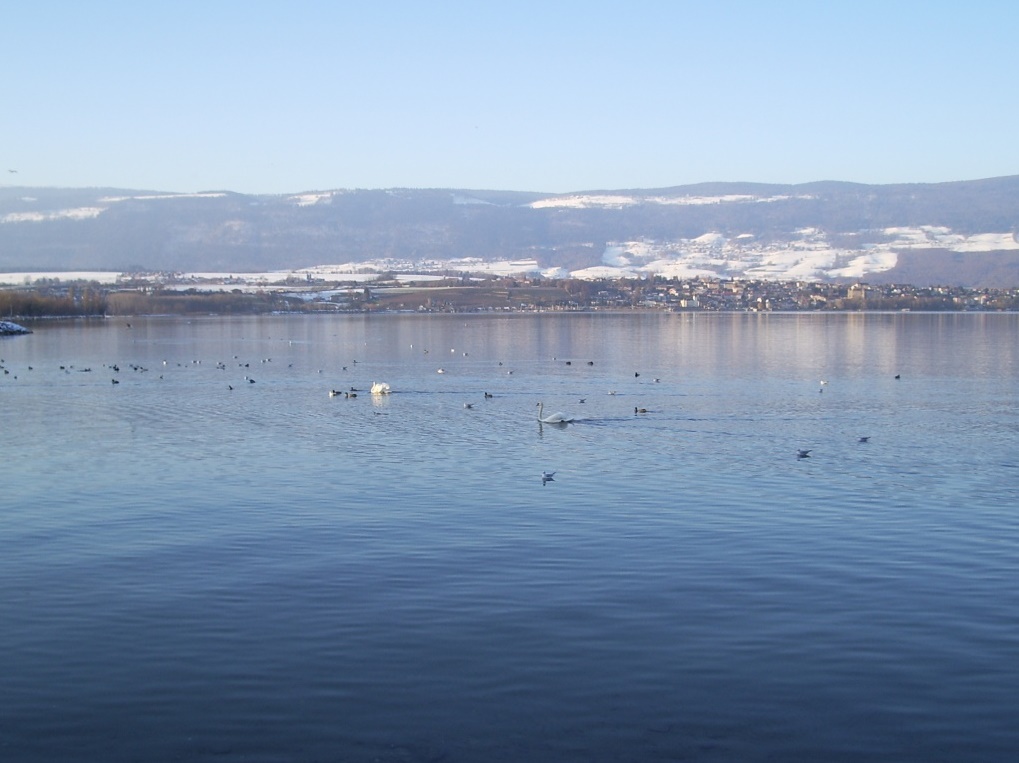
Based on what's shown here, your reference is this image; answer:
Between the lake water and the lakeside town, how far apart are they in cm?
11797

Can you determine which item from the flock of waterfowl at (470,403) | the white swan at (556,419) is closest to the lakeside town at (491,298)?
the flock of waterfowl at (470,403)

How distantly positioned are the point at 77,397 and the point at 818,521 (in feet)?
93.3

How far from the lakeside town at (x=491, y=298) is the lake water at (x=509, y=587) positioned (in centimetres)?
11797

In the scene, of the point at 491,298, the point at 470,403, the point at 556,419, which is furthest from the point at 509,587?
the point at 491,298

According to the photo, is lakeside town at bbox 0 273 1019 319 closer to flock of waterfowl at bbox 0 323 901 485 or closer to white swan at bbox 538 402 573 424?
flock of waterfowl at bbox 0 323 901 485

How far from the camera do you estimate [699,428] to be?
1177 inches

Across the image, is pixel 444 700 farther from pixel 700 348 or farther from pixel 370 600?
pixel 700 348

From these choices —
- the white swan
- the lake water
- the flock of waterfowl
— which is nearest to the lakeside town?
the flock of waterfowl

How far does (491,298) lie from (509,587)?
15859 cm

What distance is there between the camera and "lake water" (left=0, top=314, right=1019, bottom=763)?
984 cm

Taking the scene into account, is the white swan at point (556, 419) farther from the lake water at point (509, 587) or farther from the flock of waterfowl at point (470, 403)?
the lake water at point (509, 587)

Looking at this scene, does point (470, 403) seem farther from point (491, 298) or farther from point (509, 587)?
point (491, 298)

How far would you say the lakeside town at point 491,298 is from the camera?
153m

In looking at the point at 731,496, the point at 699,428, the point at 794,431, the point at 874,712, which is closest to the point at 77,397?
the point at 699,428
